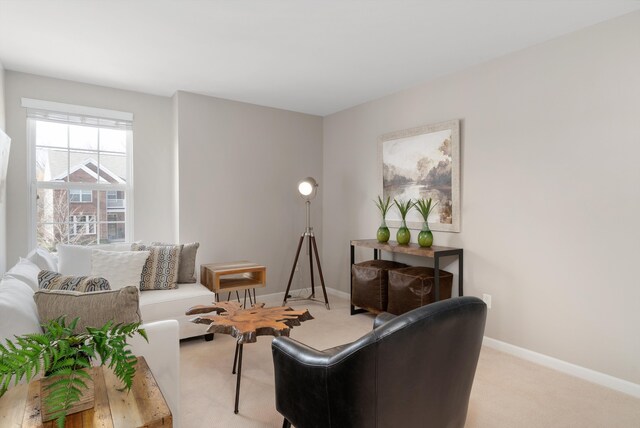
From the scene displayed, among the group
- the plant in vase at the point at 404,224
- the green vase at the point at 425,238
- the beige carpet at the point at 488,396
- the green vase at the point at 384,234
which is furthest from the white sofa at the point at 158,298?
the green vase at the point at 425,238

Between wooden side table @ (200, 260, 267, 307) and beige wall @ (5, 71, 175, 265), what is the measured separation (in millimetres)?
833

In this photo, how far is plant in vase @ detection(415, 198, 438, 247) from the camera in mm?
3490

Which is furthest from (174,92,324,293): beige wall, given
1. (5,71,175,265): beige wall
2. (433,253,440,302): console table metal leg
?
(433,253,440,302): console table metal leg

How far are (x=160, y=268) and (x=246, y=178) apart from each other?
61.6 inches

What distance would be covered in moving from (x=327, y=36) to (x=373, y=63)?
2.17ft

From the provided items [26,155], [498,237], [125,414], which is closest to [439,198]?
[498,237]

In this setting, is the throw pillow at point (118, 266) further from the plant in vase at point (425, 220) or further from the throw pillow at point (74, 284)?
the plant in vase at point (425, 220)

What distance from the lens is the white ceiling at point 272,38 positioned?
94.1 inches

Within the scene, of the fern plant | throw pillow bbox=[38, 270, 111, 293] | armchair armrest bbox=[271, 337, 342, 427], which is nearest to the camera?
the fern plant

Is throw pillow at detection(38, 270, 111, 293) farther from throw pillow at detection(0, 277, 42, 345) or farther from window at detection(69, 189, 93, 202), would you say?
window at detection(69, 189, 93, 202)

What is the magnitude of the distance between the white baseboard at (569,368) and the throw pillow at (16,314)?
10.6 ft

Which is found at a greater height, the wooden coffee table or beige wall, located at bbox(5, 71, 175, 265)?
beige wall, located at bbox(5, 71, 175, 265)

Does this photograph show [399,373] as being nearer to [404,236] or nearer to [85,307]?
[85,307]

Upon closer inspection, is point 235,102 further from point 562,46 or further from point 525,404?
point 525,404
